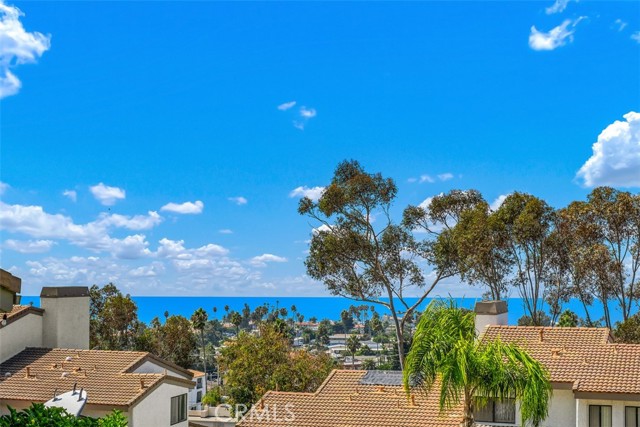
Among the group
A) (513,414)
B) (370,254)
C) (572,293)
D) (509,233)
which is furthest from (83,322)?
(572,293)

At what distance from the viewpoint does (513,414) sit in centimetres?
2547

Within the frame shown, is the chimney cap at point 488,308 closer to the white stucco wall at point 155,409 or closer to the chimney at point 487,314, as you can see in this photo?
the chimney at point 487,314

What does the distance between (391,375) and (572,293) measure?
23.0 metres

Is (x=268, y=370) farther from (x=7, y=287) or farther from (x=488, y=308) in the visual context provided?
(x=7, y=287)

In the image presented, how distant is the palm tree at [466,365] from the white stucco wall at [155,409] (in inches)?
399

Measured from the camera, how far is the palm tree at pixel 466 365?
20.1 metres

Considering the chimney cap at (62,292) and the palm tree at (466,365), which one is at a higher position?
the chimney cap at (62,292)

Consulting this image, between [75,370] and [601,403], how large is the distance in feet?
62.8

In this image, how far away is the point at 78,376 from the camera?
2750 cm

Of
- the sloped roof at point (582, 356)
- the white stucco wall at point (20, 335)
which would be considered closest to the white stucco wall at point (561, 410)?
the sloped roof at point (582, 356)

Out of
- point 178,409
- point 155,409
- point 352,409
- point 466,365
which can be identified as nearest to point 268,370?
point 178,409

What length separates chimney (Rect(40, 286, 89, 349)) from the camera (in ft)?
105

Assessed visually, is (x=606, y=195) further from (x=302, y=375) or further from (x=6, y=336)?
(x=6, y=336)

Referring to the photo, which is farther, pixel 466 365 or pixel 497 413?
pixel 497 413
